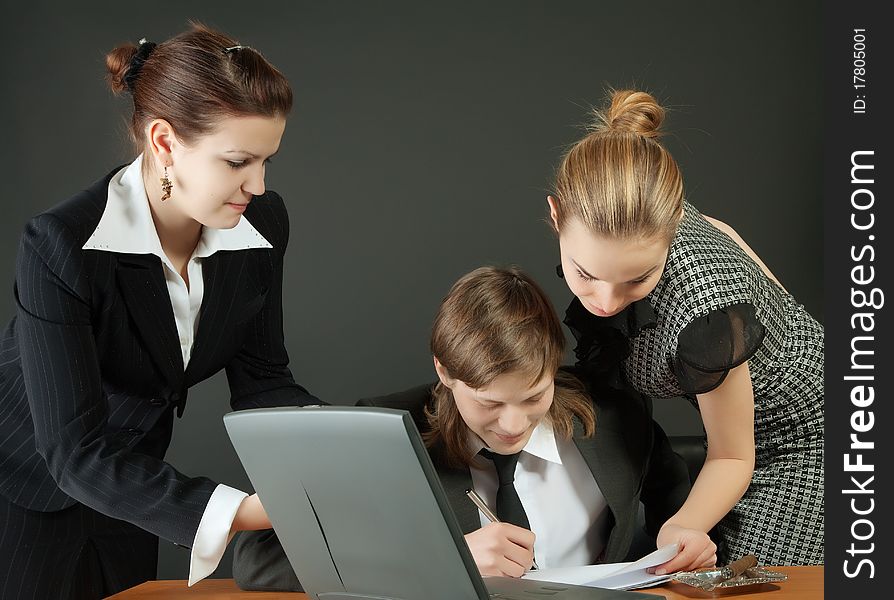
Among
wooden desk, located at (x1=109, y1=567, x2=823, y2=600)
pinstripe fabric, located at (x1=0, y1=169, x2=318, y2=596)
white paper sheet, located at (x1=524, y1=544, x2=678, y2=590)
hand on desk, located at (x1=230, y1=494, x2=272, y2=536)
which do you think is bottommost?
wooden desk, located at (x1=109, y1=567, x2=823, y2=600)

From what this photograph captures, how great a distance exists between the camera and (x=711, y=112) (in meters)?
3.11

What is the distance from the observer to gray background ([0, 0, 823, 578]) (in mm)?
3086

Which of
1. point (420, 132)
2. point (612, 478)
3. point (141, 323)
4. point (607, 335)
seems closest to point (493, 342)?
point (607, 335)

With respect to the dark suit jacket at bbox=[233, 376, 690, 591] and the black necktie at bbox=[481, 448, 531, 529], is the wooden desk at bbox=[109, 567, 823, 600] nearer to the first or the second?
the dark suit jacket at bbox=[233, 376, 690, 591]

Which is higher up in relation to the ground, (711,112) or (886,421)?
(711,112)

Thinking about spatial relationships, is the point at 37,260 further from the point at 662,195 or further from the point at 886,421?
the point at 886,421

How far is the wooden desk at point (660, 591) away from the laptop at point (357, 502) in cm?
24

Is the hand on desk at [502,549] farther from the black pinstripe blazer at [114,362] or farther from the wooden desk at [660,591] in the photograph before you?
the black pinstripe blazer at [114,362]

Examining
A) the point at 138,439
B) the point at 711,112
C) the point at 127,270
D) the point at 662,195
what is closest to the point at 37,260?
the point at 127,270

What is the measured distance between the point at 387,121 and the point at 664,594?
188 centimetres

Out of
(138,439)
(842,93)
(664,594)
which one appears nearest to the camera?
(842,93)

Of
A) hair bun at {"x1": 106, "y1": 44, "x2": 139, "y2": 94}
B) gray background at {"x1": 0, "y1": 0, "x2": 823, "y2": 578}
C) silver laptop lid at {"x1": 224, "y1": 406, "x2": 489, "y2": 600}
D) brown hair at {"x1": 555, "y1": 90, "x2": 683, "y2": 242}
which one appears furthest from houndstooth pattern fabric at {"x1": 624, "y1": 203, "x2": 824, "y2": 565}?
gray background at {"x1": 0, "y1": 0, "x2": 823, "y2": 578}

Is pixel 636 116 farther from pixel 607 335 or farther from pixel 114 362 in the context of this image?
pixel 114 362

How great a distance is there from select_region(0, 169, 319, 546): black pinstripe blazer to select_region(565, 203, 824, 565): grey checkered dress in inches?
22.4
